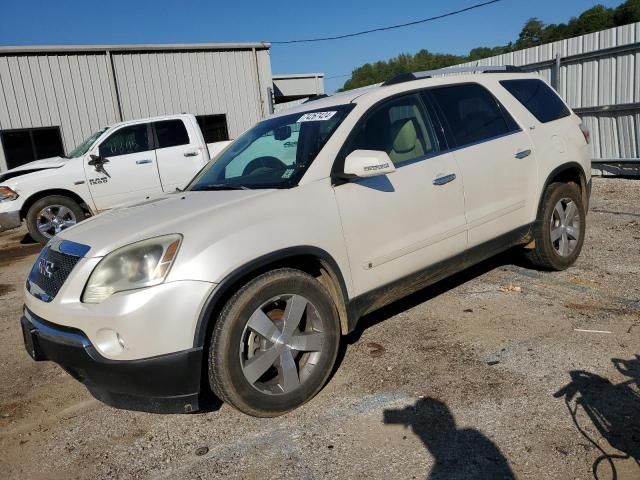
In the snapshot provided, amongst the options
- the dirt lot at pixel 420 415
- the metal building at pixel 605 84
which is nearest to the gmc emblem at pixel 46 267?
the dirt lot at pixel 420 415

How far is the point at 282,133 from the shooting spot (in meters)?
3.90

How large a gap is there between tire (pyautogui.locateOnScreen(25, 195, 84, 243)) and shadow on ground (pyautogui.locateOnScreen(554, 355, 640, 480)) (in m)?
7.79

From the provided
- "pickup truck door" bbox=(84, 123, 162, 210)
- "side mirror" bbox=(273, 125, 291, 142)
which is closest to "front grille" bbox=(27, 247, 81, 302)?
"side mirror" bbox=(273, 125, 291, 142)

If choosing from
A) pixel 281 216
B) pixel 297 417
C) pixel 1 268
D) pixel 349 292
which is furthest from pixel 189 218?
pixel 1 268

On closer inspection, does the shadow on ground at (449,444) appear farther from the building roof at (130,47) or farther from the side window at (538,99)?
the building roof at (130,47)

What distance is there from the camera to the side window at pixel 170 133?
9.30 meters

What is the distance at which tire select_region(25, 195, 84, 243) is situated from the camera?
28.0ft

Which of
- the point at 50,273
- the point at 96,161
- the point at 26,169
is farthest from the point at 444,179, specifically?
the point at 26,169

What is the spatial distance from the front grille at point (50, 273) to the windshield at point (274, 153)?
1.08m

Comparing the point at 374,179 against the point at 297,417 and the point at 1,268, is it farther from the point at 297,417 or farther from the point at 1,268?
the point at 1,268

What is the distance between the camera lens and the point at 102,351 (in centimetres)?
263

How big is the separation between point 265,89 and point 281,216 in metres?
14.4

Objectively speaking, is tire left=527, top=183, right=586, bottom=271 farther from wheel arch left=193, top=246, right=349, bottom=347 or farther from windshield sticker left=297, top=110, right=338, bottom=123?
wheel arch left=193, top=246, right=349, bottom=347

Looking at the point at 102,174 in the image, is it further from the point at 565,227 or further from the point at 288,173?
the point at 565,227
